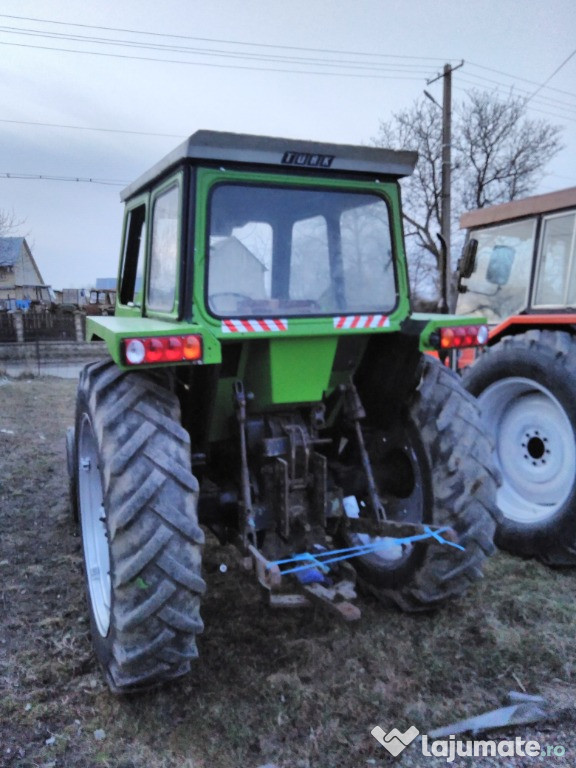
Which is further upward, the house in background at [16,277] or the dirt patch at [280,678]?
the house in background at [16,277]

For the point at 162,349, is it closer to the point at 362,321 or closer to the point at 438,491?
the point at 362,321

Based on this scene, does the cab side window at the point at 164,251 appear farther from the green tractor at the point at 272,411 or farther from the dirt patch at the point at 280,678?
the dirt patch at the point at 280,678

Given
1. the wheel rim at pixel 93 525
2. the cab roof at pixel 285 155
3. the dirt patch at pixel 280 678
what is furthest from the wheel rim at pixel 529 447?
the wheel rim at pixel 93 525

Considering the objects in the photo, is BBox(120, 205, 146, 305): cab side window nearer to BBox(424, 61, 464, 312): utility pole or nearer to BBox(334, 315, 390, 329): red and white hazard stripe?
BBox(334, 315, 390, 329): red and white hazard stripe

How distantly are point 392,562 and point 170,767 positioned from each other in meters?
1.57

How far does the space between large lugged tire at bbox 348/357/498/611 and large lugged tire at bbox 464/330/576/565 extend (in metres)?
1.02

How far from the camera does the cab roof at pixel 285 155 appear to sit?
2744 mm

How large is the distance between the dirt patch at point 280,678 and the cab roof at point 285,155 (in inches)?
89.4

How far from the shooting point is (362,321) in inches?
125

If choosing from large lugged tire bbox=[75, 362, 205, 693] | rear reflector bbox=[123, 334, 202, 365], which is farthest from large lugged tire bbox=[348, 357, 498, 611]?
rear reflector bbox=[123, 334, 202, 365]

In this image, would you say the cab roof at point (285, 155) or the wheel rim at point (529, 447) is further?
the wheel rim at point (529, 447)

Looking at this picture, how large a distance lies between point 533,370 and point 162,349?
275 centimetres

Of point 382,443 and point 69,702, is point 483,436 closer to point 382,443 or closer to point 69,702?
point 382,443

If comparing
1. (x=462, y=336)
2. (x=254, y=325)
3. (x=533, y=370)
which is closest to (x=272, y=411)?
(x=254, y=325)
